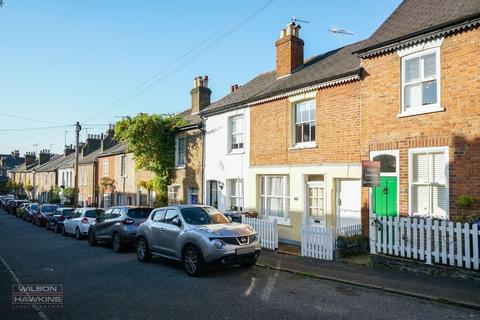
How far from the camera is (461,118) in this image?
9.95 meters

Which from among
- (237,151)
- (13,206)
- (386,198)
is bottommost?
(13,206)

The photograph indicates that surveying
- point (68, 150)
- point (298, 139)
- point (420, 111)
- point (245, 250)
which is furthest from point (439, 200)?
point (68, 150)

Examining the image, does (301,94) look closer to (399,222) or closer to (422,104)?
(422,104)

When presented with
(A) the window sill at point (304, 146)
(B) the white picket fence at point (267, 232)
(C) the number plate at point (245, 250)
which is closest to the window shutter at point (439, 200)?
(A) the window sill at point (304, 146)

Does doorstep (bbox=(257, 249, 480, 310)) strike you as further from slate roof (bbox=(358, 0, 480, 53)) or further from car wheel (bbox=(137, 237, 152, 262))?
slate roof (bbox=(358, 0, 480, 53))

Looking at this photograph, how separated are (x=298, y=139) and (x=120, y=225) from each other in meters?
7.53

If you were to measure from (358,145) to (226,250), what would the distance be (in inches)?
235

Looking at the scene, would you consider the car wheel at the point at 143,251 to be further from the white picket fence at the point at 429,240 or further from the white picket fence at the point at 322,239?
the white picket fence at the point at 429,240

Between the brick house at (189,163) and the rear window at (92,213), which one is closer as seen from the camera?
the rear window at (92,213)

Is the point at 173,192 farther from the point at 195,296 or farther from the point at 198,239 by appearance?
the point at 195,296

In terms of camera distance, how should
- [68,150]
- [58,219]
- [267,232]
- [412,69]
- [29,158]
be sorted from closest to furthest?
[412,69] < [267,232] < [58,219] < [68,150] < [29,158]

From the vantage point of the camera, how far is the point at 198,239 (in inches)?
382

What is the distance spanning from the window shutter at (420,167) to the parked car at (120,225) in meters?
9.47

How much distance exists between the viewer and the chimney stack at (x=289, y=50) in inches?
687
